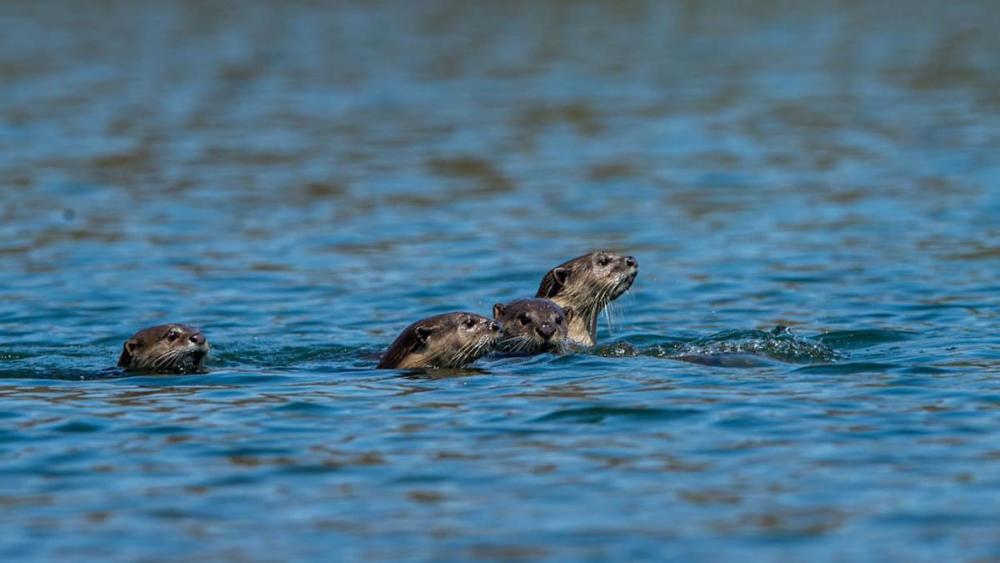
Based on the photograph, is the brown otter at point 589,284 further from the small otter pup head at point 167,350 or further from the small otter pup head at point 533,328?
the small otter pup head at point 167,350

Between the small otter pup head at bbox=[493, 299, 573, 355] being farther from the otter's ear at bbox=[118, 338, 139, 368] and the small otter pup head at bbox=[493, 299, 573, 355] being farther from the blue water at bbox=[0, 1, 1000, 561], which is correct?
the otter's ear at bbox=[118, 338, 139, 368]

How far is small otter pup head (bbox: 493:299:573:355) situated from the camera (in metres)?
13.1

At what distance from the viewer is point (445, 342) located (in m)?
12.6

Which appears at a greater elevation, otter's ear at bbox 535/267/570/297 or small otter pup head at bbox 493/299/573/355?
otter's ear at bbox 535/267/570/297

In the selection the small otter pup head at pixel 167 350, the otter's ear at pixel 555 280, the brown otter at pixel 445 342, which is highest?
the otter's ear at pixel 555 280

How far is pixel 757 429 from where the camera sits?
10.2 m

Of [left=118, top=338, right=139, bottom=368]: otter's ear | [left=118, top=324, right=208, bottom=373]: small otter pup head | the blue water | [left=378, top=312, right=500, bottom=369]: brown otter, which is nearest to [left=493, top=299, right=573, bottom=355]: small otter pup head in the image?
the blue water

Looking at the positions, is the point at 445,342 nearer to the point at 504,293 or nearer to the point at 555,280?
the point at 555,280

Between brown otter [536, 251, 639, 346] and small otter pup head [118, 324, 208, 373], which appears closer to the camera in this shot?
small otter pup head [118, 324, 208, 373]

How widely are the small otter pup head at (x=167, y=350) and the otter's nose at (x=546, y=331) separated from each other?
2426 mm

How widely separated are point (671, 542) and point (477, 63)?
95.6ft

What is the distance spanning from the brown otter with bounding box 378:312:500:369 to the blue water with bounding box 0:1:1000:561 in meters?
0.35

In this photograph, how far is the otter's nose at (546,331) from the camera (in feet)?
42.9

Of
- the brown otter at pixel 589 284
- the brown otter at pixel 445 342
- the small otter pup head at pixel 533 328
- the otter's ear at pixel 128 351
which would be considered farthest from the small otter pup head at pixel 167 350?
the brown otter at pixel 589 284
